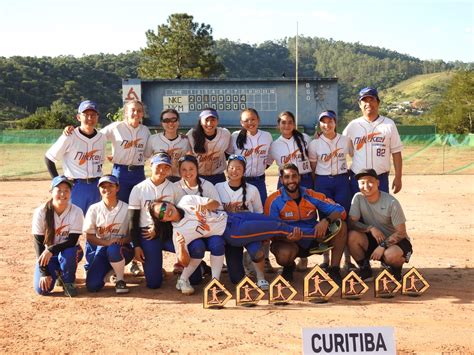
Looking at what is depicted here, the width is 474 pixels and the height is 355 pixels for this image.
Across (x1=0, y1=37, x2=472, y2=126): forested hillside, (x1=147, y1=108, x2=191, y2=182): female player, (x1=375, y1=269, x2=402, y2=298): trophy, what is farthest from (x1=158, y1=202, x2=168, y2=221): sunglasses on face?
(x1=0, y1=37, x2=472, y2=126): forested hillside

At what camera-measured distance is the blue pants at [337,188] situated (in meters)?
6.26

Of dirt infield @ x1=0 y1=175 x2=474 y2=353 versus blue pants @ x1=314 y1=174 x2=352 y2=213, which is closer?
dirt infield @ x1=0 y1=175 x2=474 y2=353

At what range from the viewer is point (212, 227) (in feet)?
18.2

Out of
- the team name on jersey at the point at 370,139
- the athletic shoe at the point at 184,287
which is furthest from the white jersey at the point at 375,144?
the athletic shoe at the point at 184,287

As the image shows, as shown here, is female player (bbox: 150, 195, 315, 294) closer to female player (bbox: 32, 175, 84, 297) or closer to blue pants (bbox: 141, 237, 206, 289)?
blue pants (bbox: 141, 237, 206, 289)

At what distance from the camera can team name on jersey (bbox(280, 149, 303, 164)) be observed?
6289mm

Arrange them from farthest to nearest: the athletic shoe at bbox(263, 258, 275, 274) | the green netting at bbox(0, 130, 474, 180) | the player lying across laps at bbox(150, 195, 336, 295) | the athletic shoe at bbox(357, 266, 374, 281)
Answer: the green netting at bbox(0, 130, 474, 180), the athletic shoe at bbox(263, 258, 275, 274), the athletic shoe at bbox(357, 266, 374, 281), the player lying across laps at bbox(150, 195, 336, 295)

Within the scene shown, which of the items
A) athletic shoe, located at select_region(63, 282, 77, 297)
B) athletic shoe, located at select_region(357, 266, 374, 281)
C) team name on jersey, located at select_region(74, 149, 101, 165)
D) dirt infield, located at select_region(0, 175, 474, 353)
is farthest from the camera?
team name on jersey, located at select_region(74, 149, 101, 165)

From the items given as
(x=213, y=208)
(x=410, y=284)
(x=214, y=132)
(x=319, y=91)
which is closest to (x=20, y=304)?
(x=213, y=208)

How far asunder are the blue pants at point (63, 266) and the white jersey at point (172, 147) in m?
1.34

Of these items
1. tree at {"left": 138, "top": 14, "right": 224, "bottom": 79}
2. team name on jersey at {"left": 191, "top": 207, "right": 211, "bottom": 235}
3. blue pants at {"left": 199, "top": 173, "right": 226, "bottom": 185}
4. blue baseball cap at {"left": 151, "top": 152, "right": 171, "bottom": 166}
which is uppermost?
tree at {"left": 138, "top": 14, "right": 224, "bottom": 79}

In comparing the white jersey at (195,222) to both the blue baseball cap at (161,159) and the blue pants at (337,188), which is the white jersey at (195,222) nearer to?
the blue baseball cap at (161,159)

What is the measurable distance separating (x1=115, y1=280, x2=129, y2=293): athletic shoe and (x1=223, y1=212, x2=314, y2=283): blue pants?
3.67 feet

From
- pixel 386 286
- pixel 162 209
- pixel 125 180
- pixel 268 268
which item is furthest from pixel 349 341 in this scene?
pixel 125 180
